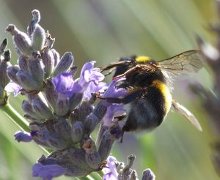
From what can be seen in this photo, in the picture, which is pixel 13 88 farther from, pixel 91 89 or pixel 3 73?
pixel 91 89

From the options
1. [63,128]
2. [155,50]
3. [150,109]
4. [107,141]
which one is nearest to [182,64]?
[150,109]

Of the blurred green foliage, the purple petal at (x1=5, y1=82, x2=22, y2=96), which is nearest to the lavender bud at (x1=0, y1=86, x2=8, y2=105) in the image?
the purple petal at (x1=5, y1=82, x2=22, y2=96)

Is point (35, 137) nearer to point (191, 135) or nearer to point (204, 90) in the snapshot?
point (204, 90)

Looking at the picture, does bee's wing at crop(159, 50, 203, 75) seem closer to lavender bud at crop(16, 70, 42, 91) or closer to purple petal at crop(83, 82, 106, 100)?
purple petal at crop(83, 82, 106, 100)

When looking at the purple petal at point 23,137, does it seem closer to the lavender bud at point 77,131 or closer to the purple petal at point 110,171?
the lavender bud at point 77,131

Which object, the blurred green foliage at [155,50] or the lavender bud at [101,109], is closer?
the lavender bud at [101,109]

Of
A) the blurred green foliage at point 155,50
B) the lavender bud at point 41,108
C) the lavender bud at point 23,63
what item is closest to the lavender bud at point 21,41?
the lavender bud at point 23,63

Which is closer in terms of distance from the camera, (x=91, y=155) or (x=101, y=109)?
(x=91, y=155)
